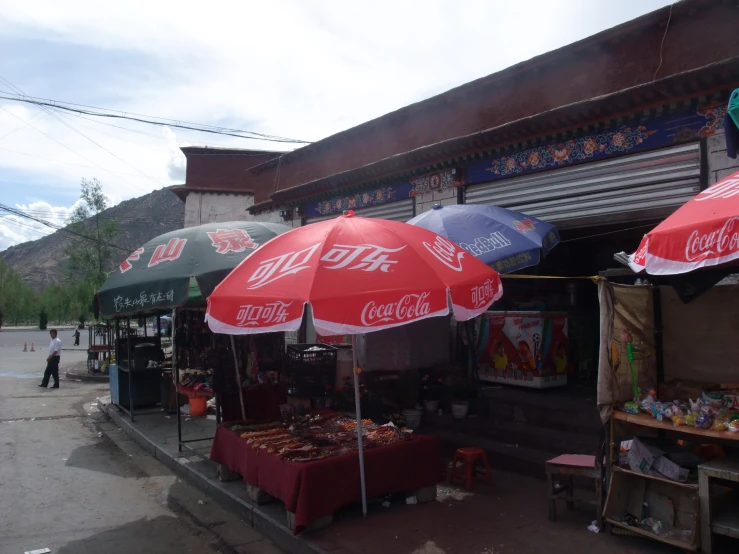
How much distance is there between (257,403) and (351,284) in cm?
444

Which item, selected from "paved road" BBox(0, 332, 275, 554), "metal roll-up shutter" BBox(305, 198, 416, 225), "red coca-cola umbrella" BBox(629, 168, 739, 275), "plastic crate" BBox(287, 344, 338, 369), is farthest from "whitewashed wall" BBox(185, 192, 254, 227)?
"red coca-cola umbrella" BBox(629, 168, 739, 275)

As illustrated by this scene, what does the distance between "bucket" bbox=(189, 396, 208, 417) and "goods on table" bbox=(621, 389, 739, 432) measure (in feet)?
27.0

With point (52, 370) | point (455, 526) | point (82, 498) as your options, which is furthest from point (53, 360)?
point (455, 526)

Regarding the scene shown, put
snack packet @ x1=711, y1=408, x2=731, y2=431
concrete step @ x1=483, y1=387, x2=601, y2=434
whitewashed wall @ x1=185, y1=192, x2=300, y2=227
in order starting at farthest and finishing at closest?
whitewashed wall @ x1=185, y1=192, x2=300, y2=227 → concrete step @ x1=483, y1=387, x2=601, y2=434 → snack packet @ x1=711, y1=408, x2=731, y2=431

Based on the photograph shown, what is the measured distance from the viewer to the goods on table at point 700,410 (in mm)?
4301

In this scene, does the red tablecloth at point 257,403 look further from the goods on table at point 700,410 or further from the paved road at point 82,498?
the goods on table at point 700,410

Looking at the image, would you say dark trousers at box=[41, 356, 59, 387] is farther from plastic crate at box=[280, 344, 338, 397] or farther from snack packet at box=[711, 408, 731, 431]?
snack packet at box=[711, 408, 731, 431]

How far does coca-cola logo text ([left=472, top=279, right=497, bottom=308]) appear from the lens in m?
4.82

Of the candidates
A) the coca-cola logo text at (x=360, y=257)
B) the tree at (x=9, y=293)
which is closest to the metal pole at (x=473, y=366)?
the coca-cola logo text at (x=360, y=257)

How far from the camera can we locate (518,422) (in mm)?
7648

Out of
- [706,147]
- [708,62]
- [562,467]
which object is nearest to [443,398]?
[562,467]

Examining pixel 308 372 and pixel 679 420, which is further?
pixel 308 372

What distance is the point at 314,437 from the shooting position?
6.16 m

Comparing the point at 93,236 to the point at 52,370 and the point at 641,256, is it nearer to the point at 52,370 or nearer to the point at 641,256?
the point at 52,370
